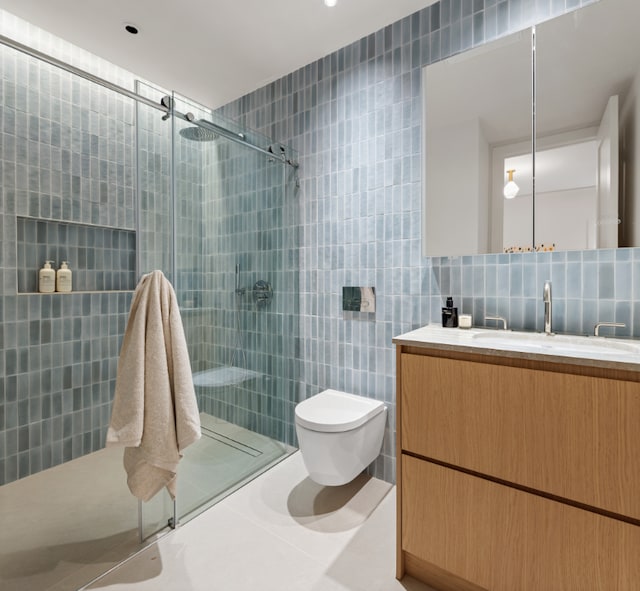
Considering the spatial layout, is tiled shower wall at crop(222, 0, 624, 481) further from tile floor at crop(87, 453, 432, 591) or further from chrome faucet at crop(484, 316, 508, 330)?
tile floor at crop(87, 453, 432, 591)

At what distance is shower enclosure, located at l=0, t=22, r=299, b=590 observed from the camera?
5.15ft

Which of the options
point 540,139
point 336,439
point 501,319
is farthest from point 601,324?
point 336,439

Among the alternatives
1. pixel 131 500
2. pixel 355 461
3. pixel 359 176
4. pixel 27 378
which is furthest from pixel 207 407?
pixel 359 176

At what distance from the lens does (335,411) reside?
1767mm

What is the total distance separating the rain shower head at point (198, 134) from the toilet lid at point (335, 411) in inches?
55.7

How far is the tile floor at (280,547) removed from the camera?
1.30m

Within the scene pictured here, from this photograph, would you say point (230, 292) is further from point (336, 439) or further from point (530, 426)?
point (530, 426)

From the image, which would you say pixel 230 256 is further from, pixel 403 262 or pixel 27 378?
pixel 27 378

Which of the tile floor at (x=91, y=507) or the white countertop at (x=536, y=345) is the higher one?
the white countertop at (x=536, y=345)

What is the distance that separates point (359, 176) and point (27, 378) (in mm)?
2194

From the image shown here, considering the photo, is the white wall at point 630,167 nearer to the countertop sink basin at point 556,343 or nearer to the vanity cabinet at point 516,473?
the countertop sink basin at point 556,343

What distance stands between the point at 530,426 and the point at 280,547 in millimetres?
1122

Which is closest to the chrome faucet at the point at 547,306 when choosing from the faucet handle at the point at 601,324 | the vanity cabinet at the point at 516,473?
the faucet handle at the point at 601,324

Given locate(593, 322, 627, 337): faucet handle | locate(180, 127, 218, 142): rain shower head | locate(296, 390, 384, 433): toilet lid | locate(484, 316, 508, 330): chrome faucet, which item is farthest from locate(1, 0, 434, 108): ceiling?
locate(296, 390, 384, 433): toilet lid
